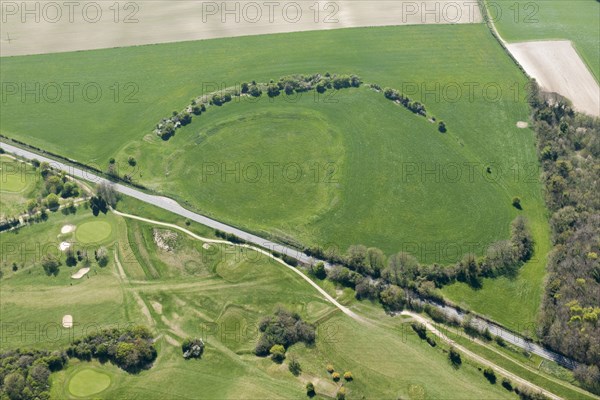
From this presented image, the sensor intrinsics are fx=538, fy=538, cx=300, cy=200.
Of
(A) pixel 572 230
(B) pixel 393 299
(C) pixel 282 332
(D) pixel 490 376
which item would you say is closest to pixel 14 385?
(C) pixel 282 332

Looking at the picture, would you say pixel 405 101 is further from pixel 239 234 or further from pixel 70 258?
pixel 70 258

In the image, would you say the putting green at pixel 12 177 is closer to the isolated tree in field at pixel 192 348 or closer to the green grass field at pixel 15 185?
the green grass field at pixel 15 185

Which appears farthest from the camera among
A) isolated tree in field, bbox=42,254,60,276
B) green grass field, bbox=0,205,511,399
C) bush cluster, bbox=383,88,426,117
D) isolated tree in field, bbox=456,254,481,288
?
bush cluster, bbox=383,88,426,117

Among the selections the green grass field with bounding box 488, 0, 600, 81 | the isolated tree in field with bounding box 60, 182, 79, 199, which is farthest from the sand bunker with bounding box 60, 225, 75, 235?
the green grass field with bounding box 488, 0, 600, 81

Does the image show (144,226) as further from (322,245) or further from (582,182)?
(582,182)

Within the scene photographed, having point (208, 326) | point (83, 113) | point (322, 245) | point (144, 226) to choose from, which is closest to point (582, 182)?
point (322, 245)

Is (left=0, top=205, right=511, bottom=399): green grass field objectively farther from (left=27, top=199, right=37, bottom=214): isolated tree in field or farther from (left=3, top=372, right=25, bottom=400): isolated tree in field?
(left=3, top=372, right=25, bottom=400): isolated tree in field
